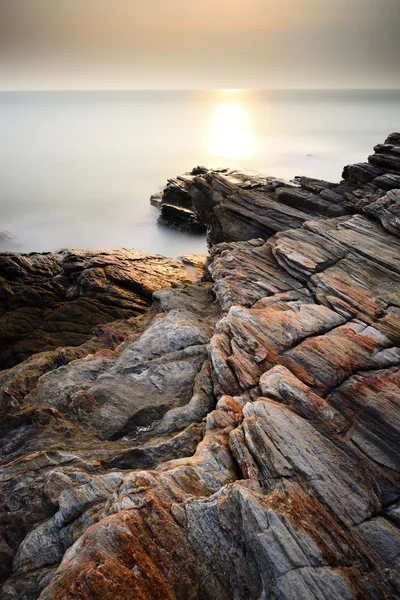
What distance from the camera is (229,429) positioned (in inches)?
813

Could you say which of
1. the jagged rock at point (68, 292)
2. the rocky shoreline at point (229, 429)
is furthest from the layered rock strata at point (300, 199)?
the jagged rock at point (68, 292)

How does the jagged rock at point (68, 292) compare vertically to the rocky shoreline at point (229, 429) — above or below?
below

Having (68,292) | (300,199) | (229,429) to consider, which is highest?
(300,199)

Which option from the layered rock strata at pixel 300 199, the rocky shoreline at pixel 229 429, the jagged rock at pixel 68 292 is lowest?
the jagged rock at pixel 68 292

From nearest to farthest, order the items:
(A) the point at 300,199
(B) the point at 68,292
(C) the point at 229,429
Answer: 1. (C) the point at 229,429
2. (A) the point at 300,199
3. (B) the point at 68,292

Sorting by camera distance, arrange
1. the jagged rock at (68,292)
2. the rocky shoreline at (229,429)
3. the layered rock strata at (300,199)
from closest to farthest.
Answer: the rocky shoreline at (229,429) < the layered rock strata at (300,199) < the jagged rock at (68,292)

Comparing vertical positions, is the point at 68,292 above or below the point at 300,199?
below

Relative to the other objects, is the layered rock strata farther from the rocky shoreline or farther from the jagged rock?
the jagged rock

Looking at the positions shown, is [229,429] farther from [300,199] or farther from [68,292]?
[68,292]

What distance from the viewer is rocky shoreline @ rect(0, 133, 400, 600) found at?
1472 cm

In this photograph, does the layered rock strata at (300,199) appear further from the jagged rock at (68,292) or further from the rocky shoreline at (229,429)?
the jagged rock at (68,292)

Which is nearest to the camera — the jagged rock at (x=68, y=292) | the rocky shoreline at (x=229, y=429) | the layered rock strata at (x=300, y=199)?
the rocky shoreline at (x=229, y=429)

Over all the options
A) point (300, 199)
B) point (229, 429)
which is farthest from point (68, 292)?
point (229, 429)

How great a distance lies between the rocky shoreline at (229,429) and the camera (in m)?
14.7
